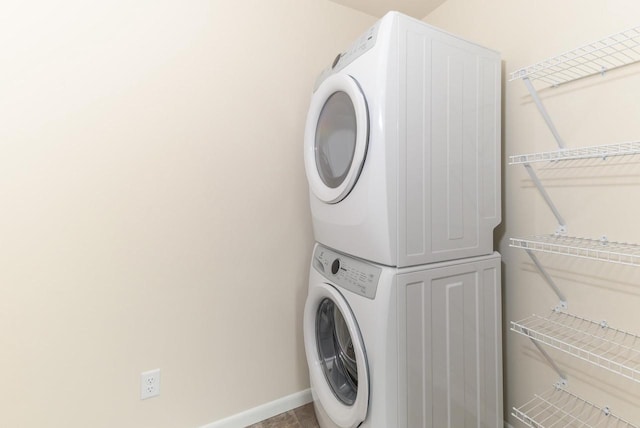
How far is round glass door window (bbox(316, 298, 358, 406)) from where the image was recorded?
4.87 ft

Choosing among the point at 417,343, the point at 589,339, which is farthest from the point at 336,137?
the point at 589,339

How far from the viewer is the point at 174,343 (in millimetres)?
1552

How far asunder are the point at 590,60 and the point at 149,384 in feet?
7.74

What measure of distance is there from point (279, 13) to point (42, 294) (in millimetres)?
1787

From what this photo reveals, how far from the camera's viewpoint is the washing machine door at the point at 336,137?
119 centimetres

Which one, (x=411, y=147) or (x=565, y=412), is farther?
(x=565, y=412)

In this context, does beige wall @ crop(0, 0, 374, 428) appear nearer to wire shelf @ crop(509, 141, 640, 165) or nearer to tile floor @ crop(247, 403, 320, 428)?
tile floor @ crop(247, 403, 320, 428)

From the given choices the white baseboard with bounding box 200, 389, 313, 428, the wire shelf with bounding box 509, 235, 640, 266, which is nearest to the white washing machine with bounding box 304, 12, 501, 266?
the wire shelf with bounding box 509, 235, 640, 266

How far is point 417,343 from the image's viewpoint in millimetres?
1154

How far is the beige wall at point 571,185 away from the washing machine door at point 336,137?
33.0 inches

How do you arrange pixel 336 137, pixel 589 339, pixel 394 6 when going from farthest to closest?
pixel 394 6 → pixel 336 137 → pixel 589 339

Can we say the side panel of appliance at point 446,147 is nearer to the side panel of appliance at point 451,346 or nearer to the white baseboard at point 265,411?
the side panel of appliance at point 451,346

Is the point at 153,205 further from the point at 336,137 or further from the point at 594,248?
the point at 594,248

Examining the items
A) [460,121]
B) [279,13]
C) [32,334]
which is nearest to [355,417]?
[460,121]
